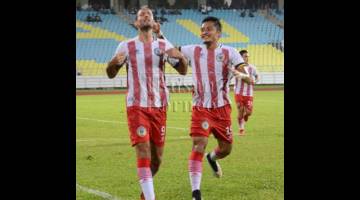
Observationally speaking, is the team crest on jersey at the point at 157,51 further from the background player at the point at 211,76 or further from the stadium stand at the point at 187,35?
the stadium stand at the point at 187,35

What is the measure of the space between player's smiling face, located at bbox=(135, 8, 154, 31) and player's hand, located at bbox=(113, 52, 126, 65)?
35 centimetres

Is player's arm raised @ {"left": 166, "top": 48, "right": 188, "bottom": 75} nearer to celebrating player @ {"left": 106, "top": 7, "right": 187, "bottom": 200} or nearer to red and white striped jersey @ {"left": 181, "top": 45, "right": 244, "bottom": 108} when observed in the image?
celebrating player @ {"left": 106, "top": 7, "right": 187, "bottom": 200}

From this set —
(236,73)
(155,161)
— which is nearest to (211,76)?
(236,73)

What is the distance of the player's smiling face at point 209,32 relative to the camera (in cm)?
667

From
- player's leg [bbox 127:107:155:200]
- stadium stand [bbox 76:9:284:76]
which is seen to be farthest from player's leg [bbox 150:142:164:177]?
stadium stand [bbox 76:9:284:76]

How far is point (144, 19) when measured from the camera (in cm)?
571

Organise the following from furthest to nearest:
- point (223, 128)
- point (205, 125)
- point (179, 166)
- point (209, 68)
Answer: point (179, 166), point (223, 128), point (209, 68), point (205, 125)

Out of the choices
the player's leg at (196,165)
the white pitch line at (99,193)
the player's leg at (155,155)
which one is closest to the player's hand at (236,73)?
the player's leg at (196,165)

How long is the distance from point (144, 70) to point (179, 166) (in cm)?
302

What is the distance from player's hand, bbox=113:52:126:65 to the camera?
223 inches

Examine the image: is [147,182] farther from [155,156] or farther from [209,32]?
[209,32]

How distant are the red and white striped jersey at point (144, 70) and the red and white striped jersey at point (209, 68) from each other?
0.91m
